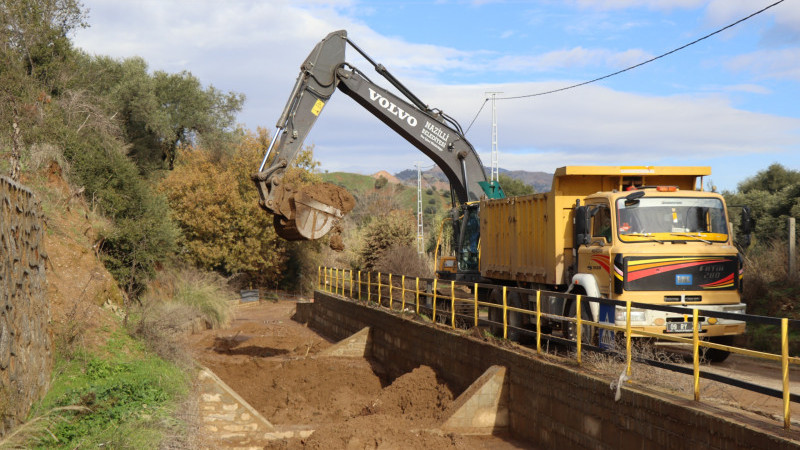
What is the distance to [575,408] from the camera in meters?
9.57

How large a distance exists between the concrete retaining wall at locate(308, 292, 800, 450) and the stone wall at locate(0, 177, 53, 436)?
6.39 m

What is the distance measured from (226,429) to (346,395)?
4051mm

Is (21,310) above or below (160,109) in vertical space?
below

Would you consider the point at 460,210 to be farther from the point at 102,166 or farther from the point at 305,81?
the point at 102,166

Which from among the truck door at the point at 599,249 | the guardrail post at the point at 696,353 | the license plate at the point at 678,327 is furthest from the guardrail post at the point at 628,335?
the truck door at the point at 599,249

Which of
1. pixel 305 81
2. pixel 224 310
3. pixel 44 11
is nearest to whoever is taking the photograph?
pixel 305 81

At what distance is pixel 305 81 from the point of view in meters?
18.4

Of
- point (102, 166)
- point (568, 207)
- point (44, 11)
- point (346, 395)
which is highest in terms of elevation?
point (44, 11)

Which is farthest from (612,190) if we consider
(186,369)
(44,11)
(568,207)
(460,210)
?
(44,11)

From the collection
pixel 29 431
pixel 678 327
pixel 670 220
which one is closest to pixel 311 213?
pixel 670 220

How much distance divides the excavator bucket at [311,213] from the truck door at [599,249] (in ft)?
19.1

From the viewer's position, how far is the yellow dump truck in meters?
11.3

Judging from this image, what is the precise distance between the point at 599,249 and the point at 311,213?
6447 mm

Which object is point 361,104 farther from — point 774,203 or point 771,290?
point 774,203
